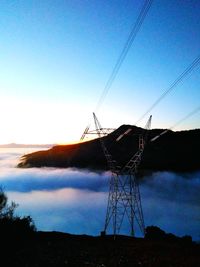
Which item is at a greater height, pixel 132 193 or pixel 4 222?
pixel 132 193

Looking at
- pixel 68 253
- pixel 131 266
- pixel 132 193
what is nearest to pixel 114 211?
pixel 132 193

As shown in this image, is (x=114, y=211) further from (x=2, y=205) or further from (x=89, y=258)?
(x=89, y=258)

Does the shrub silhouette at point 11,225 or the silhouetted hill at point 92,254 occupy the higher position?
the shrub silhouette at point 11,225

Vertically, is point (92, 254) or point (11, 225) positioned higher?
point (11, 225)

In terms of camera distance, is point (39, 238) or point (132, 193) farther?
point (132, 193)

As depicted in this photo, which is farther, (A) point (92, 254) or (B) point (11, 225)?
(B) point (11, 225)

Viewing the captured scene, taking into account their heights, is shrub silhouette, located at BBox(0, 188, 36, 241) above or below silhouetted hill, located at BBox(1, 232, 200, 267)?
above

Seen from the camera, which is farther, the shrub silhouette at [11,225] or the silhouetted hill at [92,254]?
the shrub silhouette at [11,225]

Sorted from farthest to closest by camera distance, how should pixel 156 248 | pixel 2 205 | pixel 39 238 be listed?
pixel 2 205, pixel 39 238, pixel 156 248

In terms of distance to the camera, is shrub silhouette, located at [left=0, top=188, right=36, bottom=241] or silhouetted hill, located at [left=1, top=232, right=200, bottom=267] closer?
silhouetted hill, located at [left=1, top=232, right=200, bottom=267]

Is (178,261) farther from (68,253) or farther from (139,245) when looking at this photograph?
(68,253)

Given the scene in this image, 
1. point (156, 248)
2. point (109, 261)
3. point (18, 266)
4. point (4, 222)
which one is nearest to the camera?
point (18, 266)
